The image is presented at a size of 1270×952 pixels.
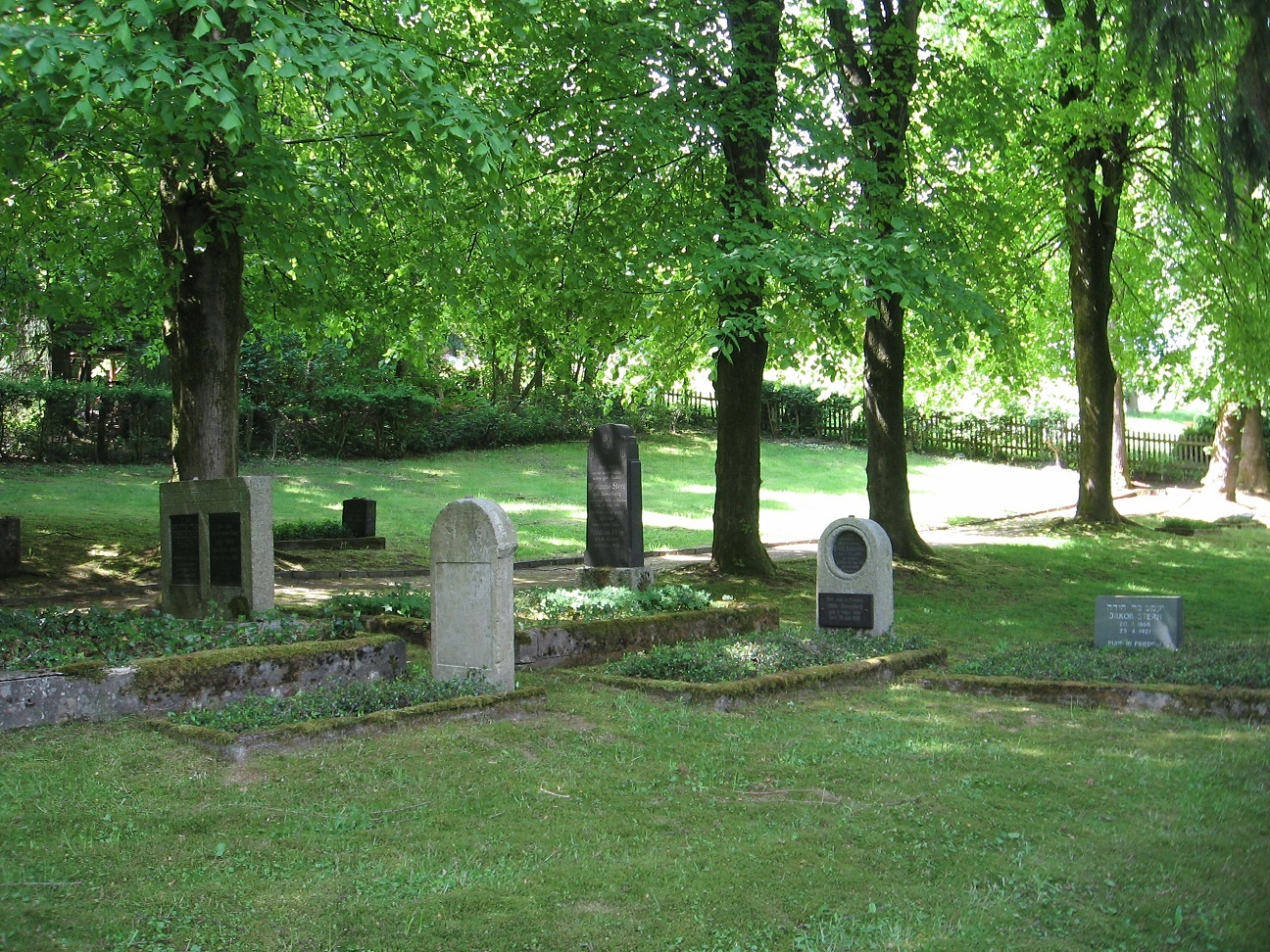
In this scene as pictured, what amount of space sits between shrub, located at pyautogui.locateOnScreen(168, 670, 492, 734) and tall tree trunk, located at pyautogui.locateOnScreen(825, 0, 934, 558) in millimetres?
8961

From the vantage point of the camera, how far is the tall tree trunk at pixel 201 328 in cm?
1235

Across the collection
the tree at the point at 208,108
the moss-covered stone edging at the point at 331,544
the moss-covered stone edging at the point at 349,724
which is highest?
the tree at the point at 208,108

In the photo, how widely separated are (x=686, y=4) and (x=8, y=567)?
11175 millimetres

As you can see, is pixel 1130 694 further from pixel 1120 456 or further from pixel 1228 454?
pixel 1120 456

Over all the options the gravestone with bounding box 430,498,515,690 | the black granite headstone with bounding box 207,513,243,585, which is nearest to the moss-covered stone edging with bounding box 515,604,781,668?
the gravestone with bounding box 430,498,515,690

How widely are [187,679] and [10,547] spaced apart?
8.69m

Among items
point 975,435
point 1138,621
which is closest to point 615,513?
point 1138,621

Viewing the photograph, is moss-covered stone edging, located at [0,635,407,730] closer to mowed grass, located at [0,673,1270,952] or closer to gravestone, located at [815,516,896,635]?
mowed grass, located at [0,673,1270,952]

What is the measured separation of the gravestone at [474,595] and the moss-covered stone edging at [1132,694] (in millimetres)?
3921

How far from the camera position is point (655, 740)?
25.7 feet

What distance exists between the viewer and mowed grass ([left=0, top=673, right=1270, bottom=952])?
4719 mm

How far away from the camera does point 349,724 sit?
24.8 feet

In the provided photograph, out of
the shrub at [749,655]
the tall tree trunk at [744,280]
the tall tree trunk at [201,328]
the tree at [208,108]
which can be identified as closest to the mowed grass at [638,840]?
the shrub at [749,655]

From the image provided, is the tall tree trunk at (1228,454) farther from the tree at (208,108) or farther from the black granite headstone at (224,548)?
the black granite headstone at (224,548)
